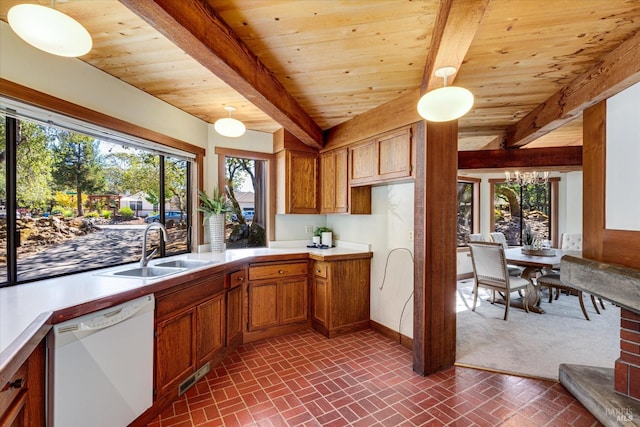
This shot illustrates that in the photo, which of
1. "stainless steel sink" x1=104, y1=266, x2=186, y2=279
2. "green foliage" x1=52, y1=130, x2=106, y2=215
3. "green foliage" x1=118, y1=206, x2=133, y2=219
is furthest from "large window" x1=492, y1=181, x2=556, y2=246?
"green foliage" x1=52, y1=130, x2=106, y2=215

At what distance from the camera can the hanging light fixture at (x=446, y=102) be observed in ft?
5.55

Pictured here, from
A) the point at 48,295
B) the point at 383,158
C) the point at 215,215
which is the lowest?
the point at 48,295

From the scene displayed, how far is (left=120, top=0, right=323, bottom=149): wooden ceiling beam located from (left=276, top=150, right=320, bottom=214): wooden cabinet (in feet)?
3.65

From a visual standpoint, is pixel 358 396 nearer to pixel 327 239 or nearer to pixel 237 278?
pixel 237 278

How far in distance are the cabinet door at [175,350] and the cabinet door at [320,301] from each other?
56.5 inches

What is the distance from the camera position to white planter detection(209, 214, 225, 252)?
339cm

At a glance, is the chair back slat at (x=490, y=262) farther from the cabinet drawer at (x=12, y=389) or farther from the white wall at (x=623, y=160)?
the cabinet drawer at (x=12, y=389)

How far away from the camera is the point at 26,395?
1.24 meters

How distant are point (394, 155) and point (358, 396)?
7.05 feet

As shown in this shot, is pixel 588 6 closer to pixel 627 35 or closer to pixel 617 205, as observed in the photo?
pixel 627 35

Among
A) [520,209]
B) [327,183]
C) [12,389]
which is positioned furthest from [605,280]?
[520,209]

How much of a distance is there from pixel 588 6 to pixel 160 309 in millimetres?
3240

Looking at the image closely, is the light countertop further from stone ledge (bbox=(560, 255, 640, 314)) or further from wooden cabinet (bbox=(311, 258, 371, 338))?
stone ledge (bbox=(560, 255, 640, 314))

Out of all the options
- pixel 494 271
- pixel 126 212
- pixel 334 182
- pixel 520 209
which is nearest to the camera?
pixel 126 212
